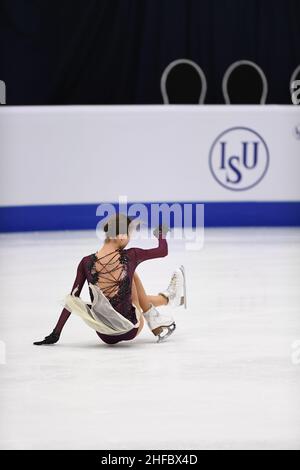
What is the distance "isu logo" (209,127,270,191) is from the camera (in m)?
10.5

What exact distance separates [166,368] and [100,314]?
512mm

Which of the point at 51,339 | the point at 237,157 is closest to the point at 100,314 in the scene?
the point at 51,339

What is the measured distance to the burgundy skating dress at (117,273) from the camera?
5.87m

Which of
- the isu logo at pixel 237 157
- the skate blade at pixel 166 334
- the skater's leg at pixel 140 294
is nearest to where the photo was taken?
the skater's leg at pixel 140 294

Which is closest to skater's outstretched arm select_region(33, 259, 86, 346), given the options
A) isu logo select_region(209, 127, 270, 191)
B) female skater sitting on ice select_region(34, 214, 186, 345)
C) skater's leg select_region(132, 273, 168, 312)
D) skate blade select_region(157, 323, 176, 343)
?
female skater sitting on ice select_region(34, 214, 186, 345)

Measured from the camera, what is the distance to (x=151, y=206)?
10.4m

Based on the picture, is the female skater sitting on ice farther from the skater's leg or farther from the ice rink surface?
the ice rink surface

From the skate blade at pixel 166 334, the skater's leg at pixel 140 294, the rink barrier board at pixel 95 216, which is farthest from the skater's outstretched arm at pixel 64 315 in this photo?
the rink barrier board at pixel 95 216

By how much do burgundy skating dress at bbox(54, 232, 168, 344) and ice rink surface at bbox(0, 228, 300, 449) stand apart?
0.62 feet

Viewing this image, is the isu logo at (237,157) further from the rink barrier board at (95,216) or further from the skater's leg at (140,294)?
the skater's leg at (140,294)
